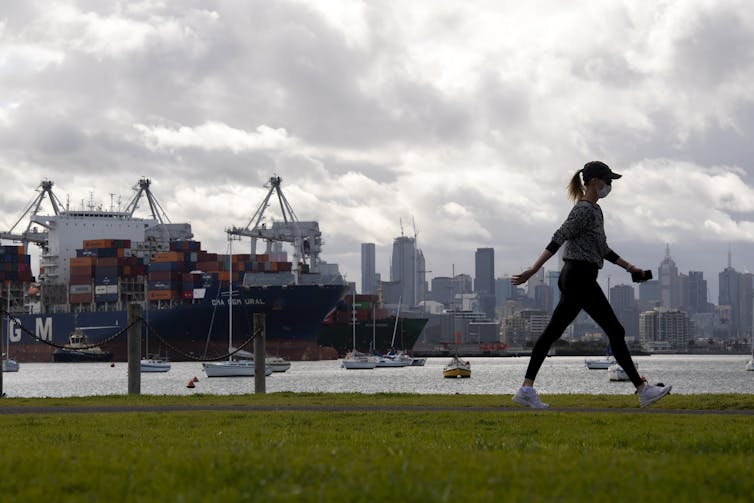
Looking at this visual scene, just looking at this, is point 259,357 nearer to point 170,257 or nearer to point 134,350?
point 134,350

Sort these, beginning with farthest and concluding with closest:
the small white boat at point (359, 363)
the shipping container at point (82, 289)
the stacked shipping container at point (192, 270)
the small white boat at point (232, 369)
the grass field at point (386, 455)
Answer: the shipping container at point (82, 289)
the stacked shipping container at point (192, 270)
the small white boat at point (359, 363)
the small white boat at point (232, 369)
the grass field at point (386, 455)

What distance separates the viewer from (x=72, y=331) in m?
120

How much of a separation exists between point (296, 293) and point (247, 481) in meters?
102

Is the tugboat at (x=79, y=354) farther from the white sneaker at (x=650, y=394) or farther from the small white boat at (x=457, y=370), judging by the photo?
the white sneaker at (x=650, y=394)

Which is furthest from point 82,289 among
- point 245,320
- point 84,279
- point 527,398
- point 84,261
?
point 527,398

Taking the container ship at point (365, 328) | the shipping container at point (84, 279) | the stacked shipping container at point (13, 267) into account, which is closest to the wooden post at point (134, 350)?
the shipping container at point (84, 279)

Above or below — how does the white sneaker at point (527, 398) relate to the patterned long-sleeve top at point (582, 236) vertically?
below

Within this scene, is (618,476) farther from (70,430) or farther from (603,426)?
(70,430)

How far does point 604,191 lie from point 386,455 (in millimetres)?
5652

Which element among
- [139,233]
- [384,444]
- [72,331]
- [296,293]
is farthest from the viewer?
[139,233]

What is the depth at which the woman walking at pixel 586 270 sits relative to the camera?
466 inches

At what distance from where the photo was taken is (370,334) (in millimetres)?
158000

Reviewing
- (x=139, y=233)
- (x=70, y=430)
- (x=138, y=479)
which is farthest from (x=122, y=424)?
(x=139, y=233)

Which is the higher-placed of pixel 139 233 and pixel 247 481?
pixel 139 233
